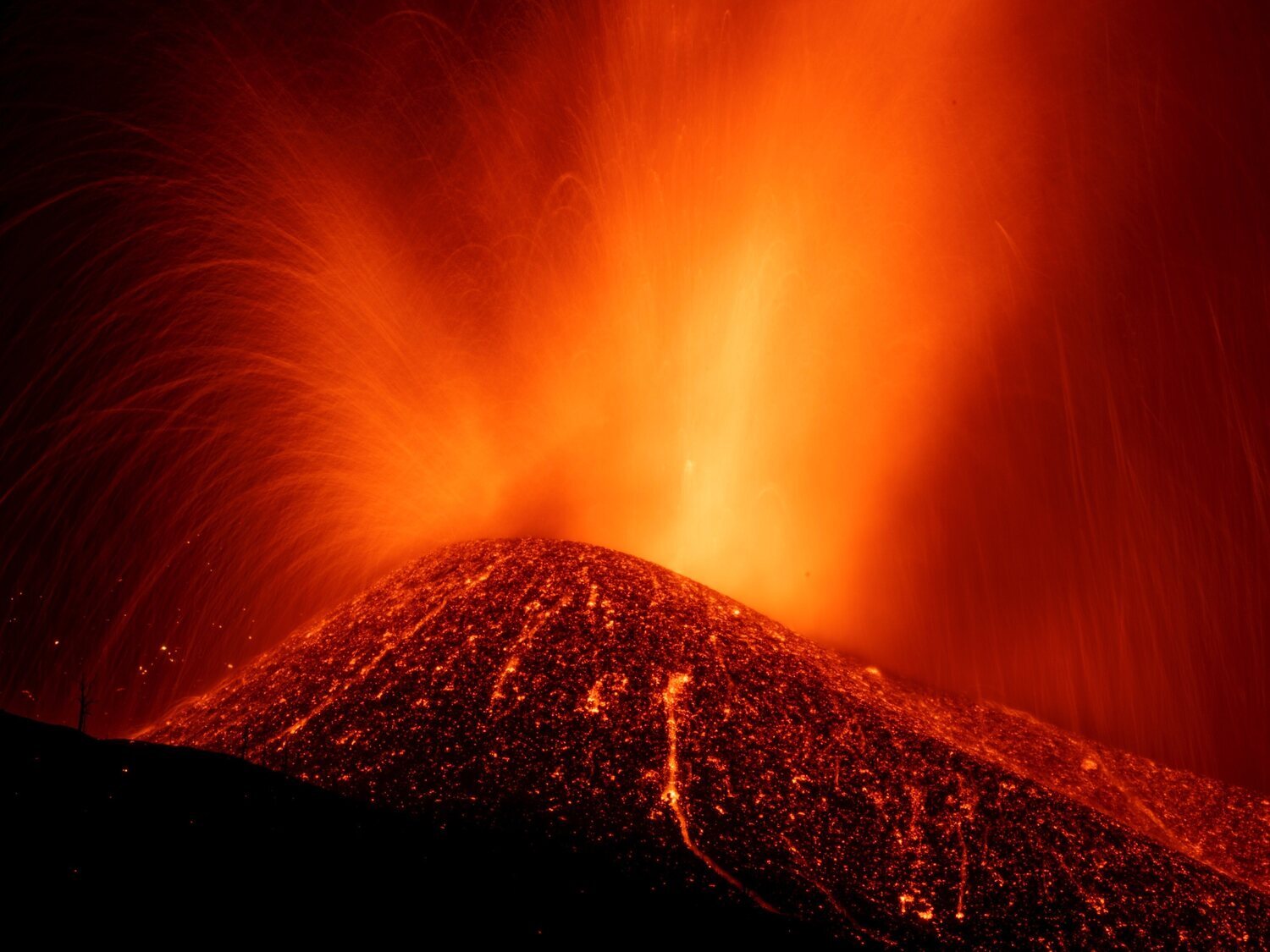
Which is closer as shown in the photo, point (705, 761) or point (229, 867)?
point (229, 867)

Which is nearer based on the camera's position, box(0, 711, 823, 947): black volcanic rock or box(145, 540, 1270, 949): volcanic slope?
box(0, 711, 823, 947): black volcanic rock

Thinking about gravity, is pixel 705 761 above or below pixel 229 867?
below

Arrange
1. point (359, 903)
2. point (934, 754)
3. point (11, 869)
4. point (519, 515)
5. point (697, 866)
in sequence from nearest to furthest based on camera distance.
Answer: point (11, 869) → point (359, 903) → point (697, 866) → point (934, 754) → point (519, 515)

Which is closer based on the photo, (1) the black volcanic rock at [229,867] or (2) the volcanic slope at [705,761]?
(1) the black volcanic rock at [229,867]

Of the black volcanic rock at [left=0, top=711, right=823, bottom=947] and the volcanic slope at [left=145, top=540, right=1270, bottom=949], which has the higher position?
the black volcanic rock at [left=0, top=711, right=823, bottom=947]

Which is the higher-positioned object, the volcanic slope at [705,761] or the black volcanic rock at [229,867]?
the black volcanic rock at [229,867]

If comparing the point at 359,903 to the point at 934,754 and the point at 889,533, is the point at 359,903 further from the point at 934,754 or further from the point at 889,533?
the point at 889,533

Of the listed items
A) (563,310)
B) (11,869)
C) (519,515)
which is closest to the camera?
(11,869)

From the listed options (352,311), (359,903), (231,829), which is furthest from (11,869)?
(352,311)
